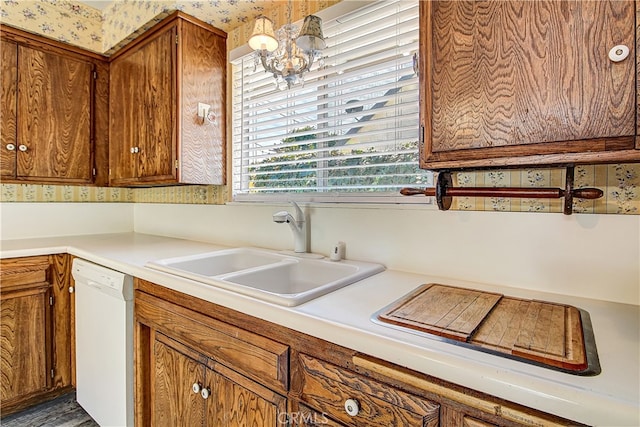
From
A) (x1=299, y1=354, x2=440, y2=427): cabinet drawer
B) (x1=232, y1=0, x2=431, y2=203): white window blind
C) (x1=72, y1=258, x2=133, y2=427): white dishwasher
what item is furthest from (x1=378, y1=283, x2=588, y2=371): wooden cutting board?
(x1=72, y1=258, x2=133, y2=427): white dishwasher

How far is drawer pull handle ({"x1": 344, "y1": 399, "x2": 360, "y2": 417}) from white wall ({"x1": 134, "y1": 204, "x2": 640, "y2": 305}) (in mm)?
630

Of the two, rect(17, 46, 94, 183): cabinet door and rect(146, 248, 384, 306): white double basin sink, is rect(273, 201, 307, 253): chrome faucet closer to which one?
rect(146, 248, 384, 306): white double basin sink

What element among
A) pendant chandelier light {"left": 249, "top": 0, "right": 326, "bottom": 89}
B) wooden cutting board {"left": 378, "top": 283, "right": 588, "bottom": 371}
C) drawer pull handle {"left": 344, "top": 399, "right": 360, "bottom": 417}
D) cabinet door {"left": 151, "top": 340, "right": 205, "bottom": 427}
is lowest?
cabinet door {"left": 151, "top": 340, "right": 205, "bottom": 427}

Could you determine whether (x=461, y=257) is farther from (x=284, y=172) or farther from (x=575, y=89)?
(x=284, y=172)

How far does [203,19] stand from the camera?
1905 millimetres

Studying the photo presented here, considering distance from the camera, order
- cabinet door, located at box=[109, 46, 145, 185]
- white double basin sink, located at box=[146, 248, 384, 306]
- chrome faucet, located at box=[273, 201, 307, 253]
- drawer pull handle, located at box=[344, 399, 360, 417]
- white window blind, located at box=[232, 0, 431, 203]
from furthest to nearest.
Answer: cabinet door, located at box=[109, 46, 145, 185] < chrome faucet, located at box=[273, 201, 307, 253] < white window blind, located at box=[232, 0, 431, 203] < white double basin sink, located at box=[146, 248, 384, 306] < drawer pull handle, located at box=[344, 399, 360, 417]

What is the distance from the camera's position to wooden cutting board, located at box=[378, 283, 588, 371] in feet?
2.10

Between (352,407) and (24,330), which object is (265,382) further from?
(24,330)

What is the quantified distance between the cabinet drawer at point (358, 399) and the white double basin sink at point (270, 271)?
0.19 metres

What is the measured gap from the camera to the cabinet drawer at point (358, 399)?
2.25 ft

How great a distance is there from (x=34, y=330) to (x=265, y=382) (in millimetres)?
1670

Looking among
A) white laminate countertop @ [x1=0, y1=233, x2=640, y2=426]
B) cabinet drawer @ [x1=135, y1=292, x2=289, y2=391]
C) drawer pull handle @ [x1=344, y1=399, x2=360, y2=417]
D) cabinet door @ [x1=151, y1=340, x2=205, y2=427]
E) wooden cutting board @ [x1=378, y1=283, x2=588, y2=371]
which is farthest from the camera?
cabinet door @ [x1=151, y1=340, x2=205, y2=427]

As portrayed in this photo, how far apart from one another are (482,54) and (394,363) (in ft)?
2.59

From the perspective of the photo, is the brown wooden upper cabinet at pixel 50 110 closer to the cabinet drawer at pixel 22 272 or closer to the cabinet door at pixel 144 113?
the cabinet door at pixel 144 113
